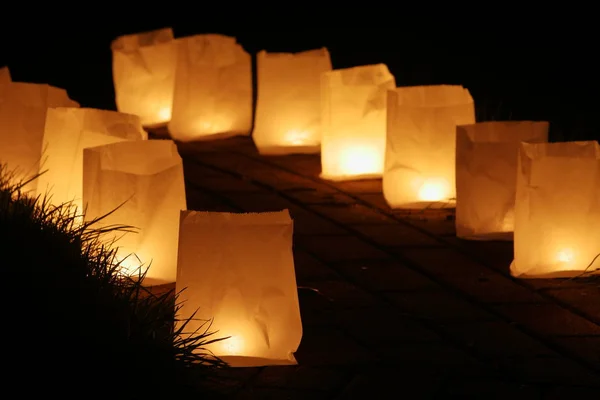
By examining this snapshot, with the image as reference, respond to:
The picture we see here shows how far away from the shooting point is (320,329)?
4012 millimetres

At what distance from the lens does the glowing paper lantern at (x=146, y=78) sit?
7859 mm

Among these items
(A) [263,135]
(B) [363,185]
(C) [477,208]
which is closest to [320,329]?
(C) [477,208]

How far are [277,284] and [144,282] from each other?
3.21 ft

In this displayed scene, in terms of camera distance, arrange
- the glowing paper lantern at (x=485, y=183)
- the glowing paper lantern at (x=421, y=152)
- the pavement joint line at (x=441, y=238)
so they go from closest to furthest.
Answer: the pavement joint line at (x=441, y=238)
the glowing paper lantern at (x=485, y=183)
the glowing paper lantern at (x=421, y=152)

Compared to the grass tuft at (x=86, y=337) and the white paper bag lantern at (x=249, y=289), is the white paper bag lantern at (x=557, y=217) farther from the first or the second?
the grass tuft at (x=86, y=337)

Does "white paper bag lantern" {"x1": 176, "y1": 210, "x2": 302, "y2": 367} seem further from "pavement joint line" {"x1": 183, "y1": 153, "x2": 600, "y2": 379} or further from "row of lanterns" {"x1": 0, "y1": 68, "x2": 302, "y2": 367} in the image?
"pavement joint line" {"x1": 183, "y1": 153, "x2": 600, "y2": 379}

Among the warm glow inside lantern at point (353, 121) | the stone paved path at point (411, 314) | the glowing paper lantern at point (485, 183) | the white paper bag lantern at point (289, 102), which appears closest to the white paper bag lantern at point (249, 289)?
the stone paved path at point (411, 314)

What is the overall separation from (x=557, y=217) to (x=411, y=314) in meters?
0.92

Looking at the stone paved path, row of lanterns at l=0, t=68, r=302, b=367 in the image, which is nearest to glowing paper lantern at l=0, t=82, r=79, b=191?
row of lanterns at l=0, t=68, r=302, b=367

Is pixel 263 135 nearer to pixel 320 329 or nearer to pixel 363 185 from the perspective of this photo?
pixel 363 185

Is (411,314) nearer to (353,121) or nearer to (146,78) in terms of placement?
(353,121)

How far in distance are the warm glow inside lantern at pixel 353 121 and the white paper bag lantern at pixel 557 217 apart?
5.90ft

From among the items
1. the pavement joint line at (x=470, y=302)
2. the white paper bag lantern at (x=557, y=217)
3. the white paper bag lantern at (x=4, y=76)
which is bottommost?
the pavement joint line at (x=470, y=302)

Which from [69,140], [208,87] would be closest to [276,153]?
[208,87]
